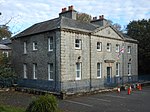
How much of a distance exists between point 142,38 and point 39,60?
21544 mm

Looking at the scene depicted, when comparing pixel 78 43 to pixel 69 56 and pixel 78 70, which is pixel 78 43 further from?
pixel 78 70

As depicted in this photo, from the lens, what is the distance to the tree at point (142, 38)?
4225 cm

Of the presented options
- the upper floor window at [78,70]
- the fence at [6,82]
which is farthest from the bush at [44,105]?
the fence at [6,82]

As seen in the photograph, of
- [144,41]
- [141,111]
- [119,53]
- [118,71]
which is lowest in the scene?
[141,111]

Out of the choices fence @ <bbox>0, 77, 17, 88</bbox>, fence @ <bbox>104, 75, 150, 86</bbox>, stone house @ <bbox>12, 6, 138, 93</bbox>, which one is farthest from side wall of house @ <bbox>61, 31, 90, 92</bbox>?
fence @ <bbox>0, 77, 17, 88</bbox>

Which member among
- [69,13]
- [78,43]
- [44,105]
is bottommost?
[44,105]

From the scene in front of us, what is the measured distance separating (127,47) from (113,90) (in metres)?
11.2

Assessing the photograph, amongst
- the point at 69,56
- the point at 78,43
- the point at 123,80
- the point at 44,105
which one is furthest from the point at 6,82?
the point at 44,105

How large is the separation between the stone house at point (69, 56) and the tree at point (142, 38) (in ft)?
26.6

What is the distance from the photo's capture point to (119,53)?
114ft

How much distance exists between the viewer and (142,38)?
140 feet

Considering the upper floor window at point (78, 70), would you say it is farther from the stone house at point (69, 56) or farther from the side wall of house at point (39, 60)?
the side wall of house at point (39, 60)

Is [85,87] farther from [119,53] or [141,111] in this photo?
[141,111]

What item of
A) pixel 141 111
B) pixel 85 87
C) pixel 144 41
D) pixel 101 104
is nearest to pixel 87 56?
pixel 85 87
